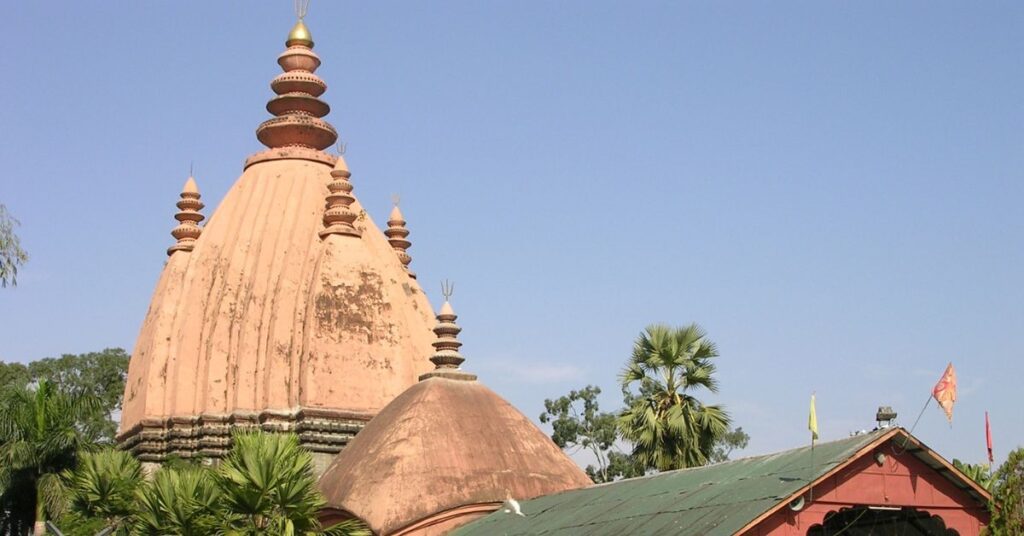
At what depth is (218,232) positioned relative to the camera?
35.1m

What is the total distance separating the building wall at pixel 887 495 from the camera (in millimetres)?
18500

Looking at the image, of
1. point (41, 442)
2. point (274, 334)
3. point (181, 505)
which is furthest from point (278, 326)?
A: point (181, 505)

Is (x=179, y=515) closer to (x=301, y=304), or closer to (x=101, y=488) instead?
(x=101, y=488)

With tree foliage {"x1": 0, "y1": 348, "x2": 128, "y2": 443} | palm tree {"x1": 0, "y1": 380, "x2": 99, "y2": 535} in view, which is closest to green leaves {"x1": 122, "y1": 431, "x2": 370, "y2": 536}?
palm tree {"x1": 0, "y1": 380, "x2": 99, "y2": 535}

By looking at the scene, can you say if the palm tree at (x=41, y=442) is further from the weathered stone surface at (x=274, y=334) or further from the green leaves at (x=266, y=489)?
the green leaves at (x=266, y=489)

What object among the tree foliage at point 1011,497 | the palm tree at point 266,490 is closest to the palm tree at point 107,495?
the palm tree at point 266,490

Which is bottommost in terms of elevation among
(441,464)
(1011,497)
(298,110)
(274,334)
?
(1011,497)

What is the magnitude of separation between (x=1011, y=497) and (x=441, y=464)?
10.2m

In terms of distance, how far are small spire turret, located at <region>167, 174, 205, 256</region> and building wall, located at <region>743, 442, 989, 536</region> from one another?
20330 millimetres

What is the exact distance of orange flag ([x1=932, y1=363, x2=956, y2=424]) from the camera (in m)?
18.5

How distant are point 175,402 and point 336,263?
4.57 metres

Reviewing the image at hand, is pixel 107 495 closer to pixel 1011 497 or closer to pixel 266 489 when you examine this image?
pixel 266 489

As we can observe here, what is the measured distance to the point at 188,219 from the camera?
36.3 m

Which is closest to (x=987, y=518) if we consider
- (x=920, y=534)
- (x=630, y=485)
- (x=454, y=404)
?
(x=920, y=534)
